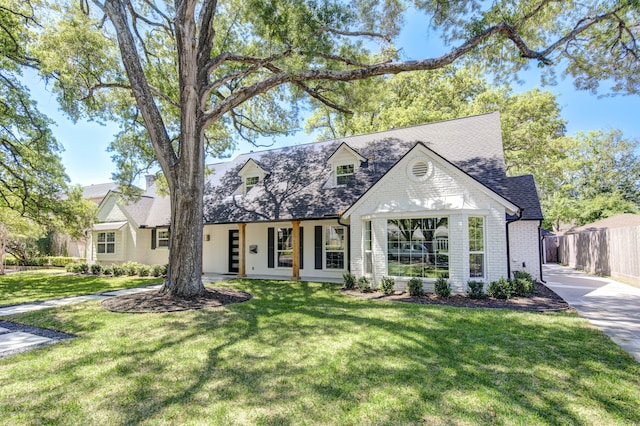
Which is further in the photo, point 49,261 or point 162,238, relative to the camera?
point 49,261

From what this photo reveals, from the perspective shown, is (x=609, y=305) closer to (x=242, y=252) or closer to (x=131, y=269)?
(x=242, y=252)

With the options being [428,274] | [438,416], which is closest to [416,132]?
[428,274]

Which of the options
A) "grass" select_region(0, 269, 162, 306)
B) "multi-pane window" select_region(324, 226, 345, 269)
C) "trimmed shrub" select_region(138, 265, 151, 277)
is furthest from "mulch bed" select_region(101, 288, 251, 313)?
"trimmed shrub" select_region(138, 265, 151, 277)

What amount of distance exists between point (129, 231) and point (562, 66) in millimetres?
22047

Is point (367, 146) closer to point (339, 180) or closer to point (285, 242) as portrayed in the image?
point (339, 180)

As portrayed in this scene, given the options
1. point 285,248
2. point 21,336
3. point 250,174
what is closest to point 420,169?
point 285,248

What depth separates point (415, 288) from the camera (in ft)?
32.2

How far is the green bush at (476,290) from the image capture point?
30.0ft

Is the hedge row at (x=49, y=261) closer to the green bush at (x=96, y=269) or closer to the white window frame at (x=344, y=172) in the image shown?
the green bush at (x=96, y=269)

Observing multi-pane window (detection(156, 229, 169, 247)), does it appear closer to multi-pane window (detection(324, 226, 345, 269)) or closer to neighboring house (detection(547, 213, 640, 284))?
multi-pane window (detection(324, 226, 345, 269))

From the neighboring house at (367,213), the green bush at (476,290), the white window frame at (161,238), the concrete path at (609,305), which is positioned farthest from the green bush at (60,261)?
the concrete path at (609,305)

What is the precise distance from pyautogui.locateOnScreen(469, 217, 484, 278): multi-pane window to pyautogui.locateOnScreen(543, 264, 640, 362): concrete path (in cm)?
241

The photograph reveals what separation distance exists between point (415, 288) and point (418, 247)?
133 cm

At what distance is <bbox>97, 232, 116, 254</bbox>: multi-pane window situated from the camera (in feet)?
62.5
